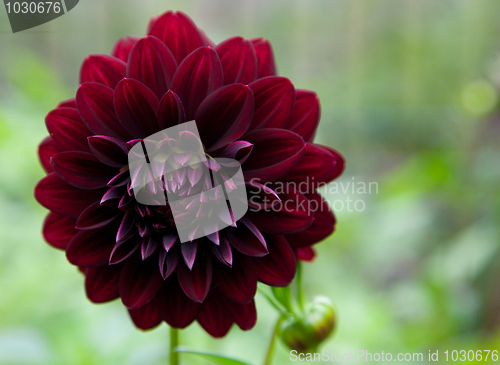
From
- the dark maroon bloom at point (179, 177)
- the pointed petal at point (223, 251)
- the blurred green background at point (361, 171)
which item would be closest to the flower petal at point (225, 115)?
the dark maroon bloom at point (179, 177)

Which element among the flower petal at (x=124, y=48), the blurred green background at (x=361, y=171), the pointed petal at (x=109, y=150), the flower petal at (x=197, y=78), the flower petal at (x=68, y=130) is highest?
the flower petal at (x=124, y=48)

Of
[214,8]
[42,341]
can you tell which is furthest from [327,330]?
[214,8]

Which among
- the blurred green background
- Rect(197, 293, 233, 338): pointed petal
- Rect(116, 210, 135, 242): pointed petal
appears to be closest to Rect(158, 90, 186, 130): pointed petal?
Rect(116, 210, 135, 242): pointed petal

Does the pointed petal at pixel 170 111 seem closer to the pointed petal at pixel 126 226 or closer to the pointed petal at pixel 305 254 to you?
the pointed petal at pixel 126 226

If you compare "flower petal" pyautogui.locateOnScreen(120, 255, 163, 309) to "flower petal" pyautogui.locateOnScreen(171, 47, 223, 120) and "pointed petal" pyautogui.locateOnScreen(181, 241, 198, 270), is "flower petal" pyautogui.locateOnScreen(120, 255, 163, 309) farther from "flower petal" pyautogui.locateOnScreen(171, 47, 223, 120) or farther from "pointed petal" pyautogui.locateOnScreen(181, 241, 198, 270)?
"flower petal" pyautogui.locateOnScreen(171, 47, 223, 120)

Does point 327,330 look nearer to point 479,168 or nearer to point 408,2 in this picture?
point 479,168

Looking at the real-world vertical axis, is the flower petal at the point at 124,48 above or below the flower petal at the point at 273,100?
above
